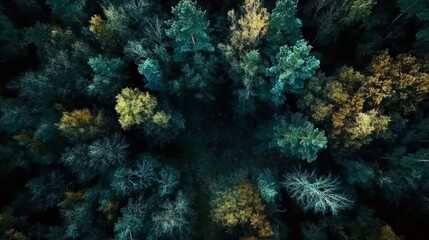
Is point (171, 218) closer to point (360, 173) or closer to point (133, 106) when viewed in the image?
point (133, 106)

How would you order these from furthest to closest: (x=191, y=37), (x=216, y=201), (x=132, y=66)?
(x=132, y=66) → (x=216, y=201) → (x=191, y=37)

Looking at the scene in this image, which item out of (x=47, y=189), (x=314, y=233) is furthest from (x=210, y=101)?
(x=47, y=189)

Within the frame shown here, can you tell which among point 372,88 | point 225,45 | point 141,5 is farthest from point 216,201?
point 141,5

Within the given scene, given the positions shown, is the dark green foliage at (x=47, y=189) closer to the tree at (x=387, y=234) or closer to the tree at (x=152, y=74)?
the tree at (x=152, y=74)

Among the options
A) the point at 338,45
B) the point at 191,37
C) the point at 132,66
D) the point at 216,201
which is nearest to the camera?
the point at 191,37

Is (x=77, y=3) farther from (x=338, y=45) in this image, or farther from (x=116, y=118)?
(x=338, y=45)

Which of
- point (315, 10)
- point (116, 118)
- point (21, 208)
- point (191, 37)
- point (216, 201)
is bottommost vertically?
point (21, 208)

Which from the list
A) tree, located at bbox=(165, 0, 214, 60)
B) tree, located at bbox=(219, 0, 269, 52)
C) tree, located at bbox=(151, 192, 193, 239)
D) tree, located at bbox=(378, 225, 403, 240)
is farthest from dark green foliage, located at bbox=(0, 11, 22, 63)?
tree, located at bbox=(378, 225, 403, 240)
